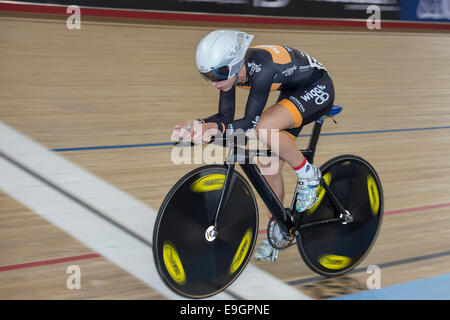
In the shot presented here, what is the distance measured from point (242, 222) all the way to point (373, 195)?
2.32 feet

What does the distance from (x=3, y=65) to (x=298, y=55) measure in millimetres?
4600

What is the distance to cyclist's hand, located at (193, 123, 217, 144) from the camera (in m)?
2.08

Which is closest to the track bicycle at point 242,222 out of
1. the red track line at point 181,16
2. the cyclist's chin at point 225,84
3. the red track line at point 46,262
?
the cyclist's chin at point 225,84

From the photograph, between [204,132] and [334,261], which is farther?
[334,261]

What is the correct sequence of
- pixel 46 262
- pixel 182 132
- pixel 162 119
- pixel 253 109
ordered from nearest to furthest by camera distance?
pixel 182 132, pixel 253 109, pixel 46 262, pixel 162 119

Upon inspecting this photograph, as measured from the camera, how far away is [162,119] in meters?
5.38

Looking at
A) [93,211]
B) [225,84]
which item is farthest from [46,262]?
[225,84]

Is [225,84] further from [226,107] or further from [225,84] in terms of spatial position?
[226,107]

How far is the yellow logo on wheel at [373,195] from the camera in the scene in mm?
2785

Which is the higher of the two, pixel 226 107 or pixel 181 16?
pixel 226 107

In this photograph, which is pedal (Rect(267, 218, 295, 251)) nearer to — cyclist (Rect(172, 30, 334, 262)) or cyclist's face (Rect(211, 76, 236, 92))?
cyclist (Rect(172, 30, 334, 262))

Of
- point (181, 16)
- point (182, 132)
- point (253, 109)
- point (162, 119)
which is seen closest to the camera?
point (182, 132)

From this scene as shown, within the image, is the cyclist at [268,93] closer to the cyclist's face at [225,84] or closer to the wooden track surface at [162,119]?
the cyclist's face at [225,84]

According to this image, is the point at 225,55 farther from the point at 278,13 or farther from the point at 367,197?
the point at 278,13
